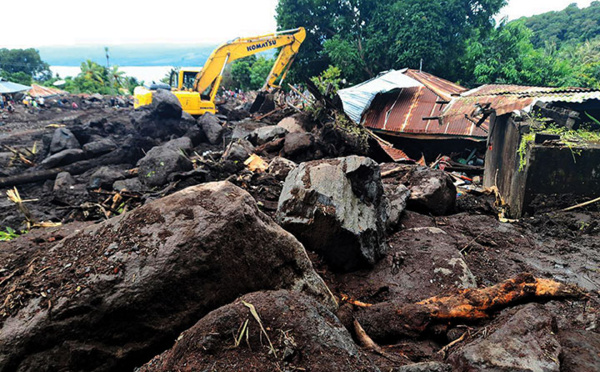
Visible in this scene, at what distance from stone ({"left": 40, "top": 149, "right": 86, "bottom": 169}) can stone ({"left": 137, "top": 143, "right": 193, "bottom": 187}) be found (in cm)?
310

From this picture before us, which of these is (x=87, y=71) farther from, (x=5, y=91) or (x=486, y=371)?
(x=486, y=371)

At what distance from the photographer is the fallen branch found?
2859 mm

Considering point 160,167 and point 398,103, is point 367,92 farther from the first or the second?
point 160,167

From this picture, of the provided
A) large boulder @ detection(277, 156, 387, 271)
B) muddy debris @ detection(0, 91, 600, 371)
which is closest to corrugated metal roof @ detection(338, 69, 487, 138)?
muddy debris @ detection(0, 91, 600, 371)

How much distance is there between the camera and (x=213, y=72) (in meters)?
14.2

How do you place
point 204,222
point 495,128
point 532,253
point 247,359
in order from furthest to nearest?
point 495,128 → point 532,253 → point 204,222 → point 247,359

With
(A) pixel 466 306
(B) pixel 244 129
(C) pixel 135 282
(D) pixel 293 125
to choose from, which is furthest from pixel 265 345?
(B) pixel 244 129

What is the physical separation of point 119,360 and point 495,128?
8956 millimetres

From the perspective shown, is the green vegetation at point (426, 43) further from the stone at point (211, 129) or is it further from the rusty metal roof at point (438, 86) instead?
the stone at point (211, 129)

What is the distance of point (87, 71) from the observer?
129 feet

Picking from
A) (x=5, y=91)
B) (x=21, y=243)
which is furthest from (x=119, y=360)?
(x=5, y=91)

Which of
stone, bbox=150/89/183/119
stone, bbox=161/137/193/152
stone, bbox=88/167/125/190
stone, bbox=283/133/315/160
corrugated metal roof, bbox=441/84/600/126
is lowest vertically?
stone, bbox=88/167/125/190

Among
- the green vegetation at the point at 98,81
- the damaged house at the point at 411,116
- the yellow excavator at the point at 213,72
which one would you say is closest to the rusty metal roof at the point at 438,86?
the damaged house at the point at 411,116

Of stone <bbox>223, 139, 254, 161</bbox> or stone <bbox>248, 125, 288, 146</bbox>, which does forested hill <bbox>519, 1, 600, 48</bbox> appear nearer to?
stone <bbox>248, 125, 288, 146</bbox>
